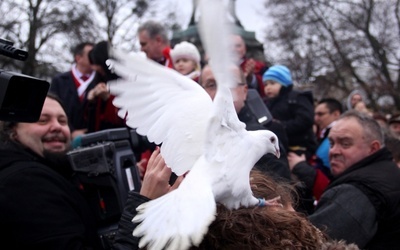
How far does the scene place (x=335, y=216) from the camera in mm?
2740

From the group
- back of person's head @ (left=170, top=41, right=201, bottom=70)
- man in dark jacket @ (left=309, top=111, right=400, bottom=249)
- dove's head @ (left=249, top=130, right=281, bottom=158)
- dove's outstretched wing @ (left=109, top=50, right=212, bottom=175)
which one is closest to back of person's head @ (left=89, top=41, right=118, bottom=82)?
back of person's head @ (left=170, top=41, right=201, bottom=70)

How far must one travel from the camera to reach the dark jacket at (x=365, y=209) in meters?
2.72

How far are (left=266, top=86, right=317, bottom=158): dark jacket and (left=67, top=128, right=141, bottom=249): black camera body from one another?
2.30 m

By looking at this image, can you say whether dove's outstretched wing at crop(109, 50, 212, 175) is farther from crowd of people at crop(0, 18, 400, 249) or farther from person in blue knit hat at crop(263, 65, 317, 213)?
person in blue knit hat at crop(263, 65, 317, 213)

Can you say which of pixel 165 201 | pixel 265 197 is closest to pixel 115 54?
pixel 165 201

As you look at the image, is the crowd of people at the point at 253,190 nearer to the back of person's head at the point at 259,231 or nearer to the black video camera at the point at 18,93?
the back of person's head at the point at 259,231

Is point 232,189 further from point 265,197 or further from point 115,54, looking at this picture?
point 115,54

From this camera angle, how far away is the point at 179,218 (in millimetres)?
1388

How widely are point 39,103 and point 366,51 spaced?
2085 centimetres

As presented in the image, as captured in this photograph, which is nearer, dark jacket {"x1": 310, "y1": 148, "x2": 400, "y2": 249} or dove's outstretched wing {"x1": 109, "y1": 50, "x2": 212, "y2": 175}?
dove's outstretched wing {"x1": 109, "y1": 50, "x2": 212, "y2": 175}

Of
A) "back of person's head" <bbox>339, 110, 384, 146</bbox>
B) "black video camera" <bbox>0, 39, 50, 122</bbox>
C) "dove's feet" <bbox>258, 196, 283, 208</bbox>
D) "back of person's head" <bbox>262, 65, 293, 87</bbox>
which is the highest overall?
"back of person's head" <bbox>262, 65, 293, 87</bbox>

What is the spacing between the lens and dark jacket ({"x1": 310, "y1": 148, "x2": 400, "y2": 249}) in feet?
8.93

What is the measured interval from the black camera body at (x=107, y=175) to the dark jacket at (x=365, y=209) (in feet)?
3.36

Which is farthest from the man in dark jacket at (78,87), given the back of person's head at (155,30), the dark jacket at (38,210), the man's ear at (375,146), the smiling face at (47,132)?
the man's ear at (375,146)
